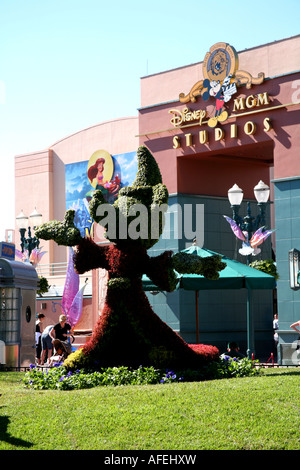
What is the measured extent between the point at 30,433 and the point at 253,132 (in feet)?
39.1

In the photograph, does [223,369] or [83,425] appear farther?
[223,369]

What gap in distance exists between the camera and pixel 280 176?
18109mm

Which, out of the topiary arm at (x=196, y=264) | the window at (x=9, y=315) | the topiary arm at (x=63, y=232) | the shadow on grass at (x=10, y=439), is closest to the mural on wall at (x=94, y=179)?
the window at (x=9, y=315)

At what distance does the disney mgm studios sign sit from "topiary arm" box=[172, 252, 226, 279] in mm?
6889

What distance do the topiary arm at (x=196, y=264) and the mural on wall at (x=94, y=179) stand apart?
22.7 m

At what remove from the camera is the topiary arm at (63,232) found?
12695mm

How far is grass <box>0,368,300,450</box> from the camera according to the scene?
826 cm

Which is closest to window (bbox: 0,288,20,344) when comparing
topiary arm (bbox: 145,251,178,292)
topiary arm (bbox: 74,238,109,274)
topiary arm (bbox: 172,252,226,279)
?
topiary arm (bbox: 74,238,109,274)

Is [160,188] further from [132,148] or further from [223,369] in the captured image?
[132,148]

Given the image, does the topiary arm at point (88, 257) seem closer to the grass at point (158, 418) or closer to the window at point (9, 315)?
the grass at point (158, 418)

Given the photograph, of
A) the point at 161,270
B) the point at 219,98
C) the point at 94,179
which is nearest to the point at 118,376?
the point at 161,270

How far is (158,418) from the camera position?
8.95 meters

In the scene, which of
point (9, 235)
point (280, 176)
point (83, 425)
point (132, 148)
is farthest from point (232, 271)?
point (9, 235)
